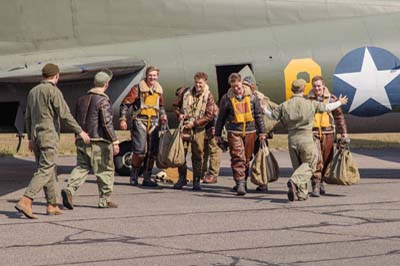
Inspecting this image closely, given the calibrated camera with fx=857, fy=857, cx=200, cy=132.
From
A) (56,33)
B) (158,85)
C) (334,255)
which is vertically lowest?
(334,255)

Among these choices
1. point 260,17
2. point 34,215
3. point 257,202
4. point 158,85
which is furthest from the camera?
point 260,17

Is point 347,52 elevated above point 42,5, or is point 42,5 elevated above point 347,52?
point 42,5

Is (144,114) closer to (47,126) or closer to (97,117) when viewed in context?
(97,117)

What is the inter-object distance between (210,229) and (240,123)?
3.52 meters

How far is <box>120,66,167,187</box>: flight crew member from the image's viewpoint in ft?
44.8

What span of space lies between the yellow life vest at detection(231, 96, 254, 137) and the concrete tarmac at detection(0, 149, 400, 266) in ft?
3.59

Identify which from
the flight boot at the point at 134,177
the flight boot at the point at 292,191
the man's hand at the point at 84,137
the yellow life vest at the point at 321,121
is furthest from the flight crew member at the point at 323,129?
the man's hand at the point at 84,137

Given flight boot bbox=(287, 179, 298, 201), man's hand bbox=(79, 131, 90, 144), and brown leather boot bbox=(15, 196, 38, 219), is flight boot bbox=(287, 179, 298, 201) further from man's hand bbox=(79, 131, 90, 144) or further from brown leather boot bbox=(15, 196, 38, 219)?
brown leather boot bbox=(15, 196, 38, 219)

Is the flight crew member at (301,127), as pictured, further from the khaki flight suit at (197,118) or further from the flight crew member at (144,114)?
the flight crew member at (144,114)

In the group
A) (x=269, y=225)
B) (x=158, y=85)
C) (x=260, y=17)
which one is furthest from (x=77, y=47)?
(x=269, y=225)

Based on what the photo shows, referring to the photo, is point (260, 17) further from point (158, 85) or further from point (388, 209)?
point (388, 209)

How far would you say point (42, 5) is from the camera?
14.8 meters

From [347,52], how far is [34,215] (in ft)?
21.0

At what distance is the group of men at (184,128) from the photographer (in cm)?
1053
